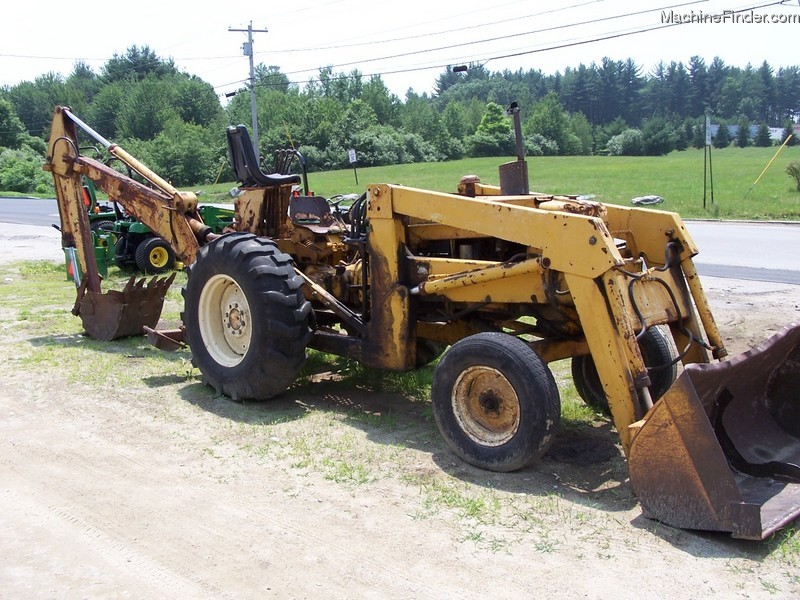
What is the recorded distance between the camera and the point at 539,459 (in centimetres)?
495

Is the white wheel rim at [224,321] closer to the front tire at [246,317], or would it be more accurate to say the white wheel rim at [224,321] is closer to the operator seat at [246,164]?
the front tire at [246,317]

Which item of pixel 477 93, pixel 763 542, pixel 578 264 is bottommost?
pixel 763 542

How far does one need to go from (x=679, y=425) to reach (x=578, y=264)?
3.67ft

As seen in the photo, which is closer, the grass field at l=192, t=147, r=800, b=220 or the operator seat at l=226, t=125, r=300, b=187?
the operator seat at l=226, t=125, r=300, b=187

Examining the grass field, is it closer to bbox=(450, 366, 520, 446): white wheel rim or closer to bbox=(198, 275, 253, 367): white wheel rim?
bbox=(198, 275, 253, 367): white wheel rim

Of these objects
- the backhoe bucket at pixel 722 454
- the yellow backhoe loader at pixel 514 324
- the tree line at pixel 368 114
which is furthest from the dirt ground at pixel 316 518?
the tree line at pixel 368 114

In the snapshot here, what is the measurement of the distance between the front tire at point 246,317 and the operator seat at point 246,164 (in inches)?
35.0

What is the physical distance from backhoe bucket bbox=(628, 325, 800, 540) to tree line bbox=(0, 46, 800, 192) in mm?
15242

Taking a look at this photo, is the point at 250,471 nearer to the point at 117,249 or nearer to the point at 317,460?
the point at 317,460

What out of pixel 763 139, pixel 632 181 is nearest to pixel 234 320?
pixel 632 181

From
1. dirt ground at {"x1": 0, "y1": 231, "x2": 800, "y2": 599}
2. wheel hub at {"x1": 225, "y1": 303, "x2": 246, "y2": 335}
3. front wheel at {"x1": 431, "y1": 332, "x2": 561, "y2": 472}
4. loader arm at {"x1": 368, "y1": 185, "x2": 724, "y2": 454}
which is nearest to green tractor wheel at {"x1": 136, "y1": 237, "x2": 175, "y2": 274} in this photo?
wheel hub at {"x1": 225, "y1": 303, "x2": 246, "y2": 335}

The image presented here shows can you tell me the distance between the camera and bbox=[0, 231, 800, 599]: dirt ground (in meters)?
3.67

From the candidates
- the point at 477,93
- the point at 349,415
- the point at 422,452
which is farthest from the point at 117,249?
the point at 477,93

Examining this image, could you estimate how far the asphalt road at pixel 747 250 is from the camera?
12383 millimetres
